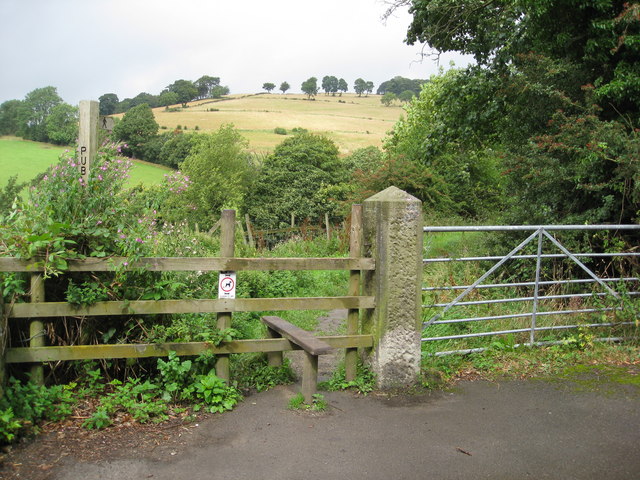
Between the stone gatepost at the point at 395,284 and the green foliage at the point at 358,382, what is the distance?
4.2 inches

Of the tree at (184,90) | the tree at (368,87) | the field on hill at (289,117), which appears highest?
the tree at (368,87)

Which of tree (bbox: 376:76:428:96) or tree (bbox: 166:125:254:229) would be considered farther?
tree (bbox: 376:76:428:96)

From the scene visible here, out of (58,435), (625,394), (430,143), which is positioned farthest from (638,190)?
(430,143)

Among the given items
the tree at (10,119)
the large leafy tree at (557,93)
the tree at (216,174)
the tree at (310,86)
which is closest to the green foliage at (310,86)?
the tree at (310,86)

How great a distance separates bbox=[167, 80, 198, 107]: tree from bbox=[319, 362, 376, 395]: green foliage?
7373 cm

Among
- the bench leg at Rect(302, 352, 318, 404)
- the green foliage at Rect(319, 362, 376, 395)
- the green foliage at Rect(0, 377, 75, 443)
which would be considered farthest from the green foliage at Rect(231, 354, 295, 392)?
the green foliage at Rect(0, 377, 75, 443)

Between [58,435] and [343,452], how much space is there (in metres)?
2.25

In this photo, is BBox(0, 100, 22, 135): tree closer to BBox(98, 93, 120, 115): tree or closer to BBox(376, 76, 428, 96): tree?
BBox(98, 93, 120, 115): tree

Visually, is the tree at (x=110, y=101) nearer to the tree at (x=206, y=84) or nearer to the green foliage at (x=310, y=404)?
the tree at (x=206, y=84)

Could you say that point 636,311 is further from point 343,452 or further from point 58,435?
point 58,435

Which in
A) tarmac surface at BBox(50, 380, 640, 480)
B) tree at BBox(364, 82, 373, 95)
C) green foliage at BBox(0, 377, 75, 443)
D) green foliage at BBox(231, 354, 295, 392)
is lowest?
tarmac surface at BBox(50, 380, 640, 480)

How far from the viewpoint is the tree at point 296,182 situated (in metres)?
38.6

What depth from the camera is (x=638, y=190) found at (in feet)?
27.0

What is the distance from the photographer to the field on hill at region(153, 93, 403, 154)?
59.1 metres
